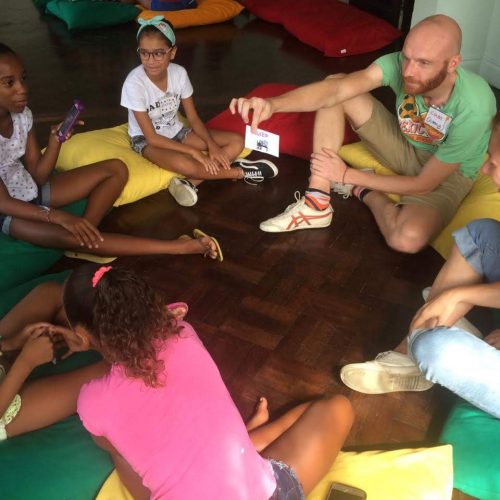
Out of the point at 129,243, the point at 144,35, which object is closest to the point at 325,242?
the point at 129,243

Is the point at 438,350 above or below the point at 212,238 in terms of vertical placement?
above

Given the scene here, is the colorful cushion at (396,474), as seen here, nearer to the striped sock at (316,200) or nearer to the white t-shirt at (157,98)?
the striped sock at (316,200)

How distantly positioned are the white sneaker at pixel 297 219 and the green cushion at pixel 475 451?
109 cm

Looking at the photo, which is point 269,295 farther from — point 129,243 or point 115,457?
point 115,457

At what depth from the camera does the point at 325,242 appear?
8.16ft

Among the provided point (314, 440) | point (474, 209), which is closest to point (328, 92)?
point (474, 209)

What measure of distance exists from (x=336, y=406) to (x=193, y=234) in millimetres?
1105

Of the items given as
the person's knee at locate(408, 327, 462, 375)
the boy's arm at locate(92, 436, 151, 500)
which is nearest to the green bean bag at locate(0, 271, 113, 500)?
the boy's arm at locate(92, 436, 151, 500)

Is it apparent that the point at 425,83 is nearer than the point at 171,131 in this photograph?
Yes

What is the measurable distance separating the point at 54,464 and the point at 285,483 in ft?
2.00

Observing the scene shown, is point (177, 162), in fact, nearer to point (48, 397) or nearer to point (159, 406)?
point (48, 397)

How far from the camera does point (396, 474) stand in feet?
5.05

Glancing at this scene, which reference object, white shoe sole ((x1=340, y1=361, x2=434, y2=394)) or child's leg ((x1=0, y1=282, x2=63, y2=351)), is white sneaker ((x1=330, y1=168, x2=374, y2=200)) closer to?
white shoe sole ((x1=340, y1=361, x2=434, y2=394))

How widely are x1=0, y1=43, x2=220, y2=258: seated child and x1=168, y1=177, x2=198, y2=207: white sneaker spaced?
310 mm
